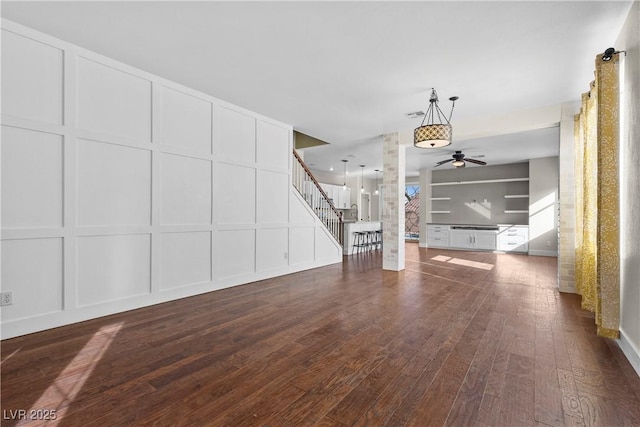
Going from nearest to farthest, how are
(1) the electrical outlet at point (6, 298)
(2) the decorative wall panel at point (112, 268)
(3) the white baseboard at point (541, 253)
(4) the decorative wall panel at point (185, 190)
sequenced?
1. (1) the electrical outlet at point (6, 298)
2. (2) the decorative wall panel at point (112, 268)
3. (4) the decorative wall panel at point (185, 190)
4. (3) the white baseboard at point (541, 253)

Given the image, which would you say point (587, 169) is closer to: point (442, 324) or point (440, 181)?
point (442, 324)

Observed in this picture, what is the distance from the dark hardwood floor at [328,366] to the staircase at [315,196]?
121 inches

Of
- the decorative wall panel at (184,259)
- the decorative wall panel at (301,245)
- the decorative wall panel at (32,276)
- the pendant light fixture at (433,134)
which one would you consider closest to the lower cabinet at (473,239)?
the decorative wall panel at (301,245)

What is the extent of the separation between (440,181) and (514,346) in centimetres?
893

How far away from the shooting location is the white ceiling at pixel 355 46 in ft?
8.30

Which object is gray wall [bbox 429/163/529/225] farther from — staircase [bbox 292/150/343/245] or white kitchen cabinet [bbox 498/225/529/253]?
staircase [bbox 292/150/343/245]

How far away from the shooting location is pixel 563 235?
4.42 m

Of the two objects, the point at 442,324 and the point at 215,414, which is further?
the point at 442,324

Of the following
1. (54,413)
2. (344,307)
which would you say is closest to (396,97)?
(344,307)

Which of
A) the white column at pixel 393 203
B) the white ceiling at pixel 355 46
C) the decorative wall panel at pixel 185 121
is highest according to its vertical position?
the white ceiling at pixel 355 46

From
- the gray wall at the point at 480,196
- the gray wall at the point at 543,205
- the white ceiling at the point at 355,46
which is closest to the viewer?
the white ceiling at the point at 355,46

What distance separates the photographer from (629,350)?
2.30 meters

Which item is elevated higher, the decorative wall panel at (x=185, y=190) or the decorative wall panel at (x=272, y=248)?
the decorative wall panel at (x=185, y=190)

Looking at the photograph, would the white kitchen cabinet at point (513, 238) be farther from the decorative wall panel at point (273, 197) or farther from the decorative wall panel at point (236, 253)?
the decorative wall panel at point (236, 253)
